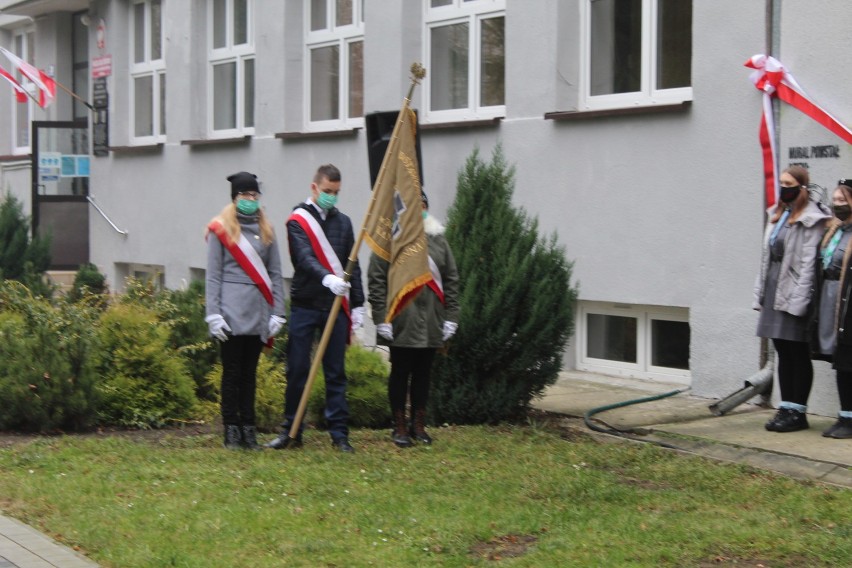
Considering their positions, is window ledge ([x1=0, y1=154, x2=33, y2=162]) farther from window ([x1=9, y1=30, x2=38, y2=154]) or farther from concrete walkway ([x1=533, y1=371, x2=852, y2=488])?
concrete walkway ([x1=533, y1=371, x2=852, y2=488])

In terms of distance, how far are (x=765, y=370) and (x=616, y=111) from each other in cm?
269

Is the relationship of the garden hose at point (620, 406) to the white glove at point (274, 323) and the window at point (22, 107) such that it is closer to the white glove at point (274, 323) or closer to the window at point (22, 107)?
the white glove at point (274, 323)

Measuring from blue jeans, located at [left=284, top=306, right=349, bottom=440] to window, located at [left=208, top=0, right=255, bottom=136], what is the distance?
8636 millimetres

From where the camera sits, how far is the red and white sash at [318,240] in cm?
873

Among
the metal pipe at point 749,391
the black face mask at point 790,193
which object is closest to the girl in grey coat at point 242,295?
the metal pipe at point 749,391

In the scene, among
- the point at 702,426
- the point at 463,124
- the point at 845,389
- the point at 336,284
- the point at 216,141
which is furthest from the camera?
the point at 216,141

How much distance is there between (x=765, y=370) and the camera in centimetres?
1009

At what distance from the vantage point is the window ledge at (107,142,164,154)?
19.4 m

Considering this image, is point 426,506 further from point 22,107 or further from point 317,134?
point 22,107

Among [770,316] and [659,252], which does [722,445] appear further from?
[659,252]

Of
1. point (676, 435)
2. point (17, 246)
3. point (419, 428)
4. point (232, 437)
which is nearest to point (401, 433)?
point (419, 428)

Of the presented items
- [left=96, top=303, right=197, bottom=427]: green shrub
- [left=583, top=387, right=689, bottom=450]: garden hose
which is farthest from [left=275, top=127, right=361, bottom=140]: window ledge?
A: [left=583, top=387, right=689, bottom=450]: garden hose

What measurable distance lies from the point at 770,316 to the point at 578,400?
2.16 metres

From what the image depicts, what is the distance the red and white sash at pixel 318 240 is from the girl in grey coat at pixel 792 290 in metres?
2.97
